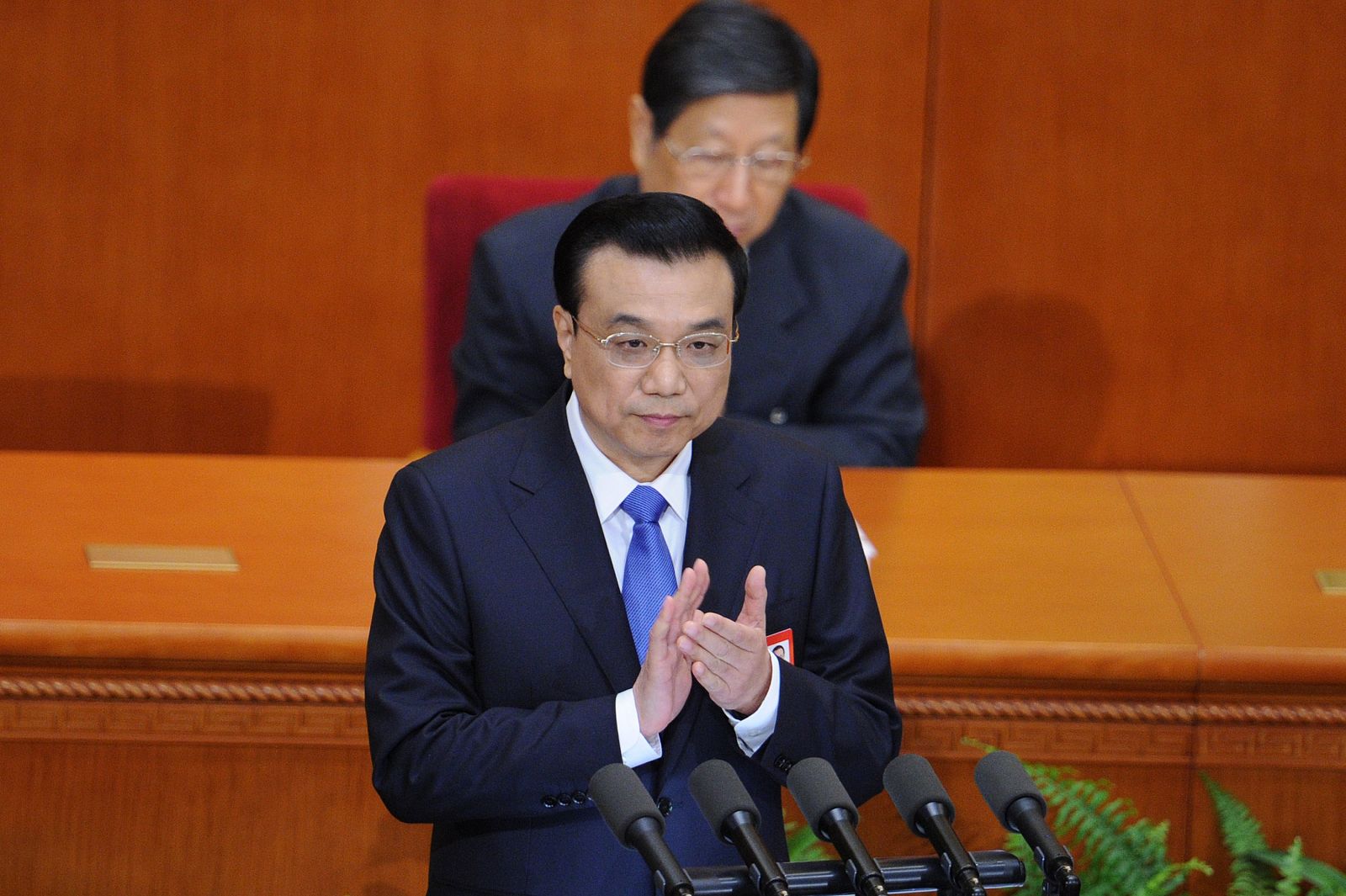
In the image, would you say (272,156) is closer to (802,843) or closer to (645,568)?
(802,843)

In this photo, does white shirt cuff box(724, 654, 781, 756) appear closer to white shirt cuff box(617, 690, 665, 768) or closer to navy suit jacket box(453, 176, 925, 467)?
white shirt cuff box(617, 690, 665, 768)

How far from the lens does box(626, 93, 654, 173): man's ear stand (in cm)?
276

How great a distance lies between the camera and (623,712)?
1564 millimetres

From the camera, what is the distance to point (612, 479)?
1.69 metres

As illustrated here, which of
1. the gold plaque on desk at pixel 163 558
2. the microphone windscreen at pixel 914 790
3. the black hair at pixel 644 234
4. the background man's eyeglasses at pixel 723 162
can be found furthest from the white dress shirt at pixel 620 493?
the background man's eyeglasses at pixel 723 162

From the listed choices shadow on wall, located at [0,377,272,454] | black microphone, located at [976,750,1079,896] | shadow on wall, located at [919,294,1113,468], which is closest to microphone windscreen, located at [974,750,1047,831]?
black microphone, located at [976,750,1079,896]

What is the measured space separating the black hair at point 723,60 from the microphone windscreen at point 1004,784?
1.61m

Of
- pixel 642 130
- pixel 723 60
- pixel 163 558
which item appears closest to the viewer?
pixel 163 558

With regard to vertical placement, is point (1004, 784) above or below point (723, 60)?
below

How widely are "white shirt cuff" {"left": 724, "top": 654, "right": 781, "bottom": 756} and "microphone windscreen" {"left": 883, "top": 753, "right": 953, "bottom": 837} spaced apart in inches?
11.9

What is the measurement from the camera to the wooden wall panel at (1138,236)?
3.63m

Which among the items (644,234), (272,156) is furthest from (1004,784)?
(272,156)

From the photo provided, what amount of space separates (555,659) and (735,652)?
22cm

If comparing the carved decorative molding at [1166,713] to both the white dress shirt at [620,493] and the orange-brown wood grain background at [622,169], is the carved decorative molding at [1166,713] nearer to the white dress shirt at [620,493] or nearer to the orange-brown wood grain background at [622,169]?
the white dress shirt at [620,493]
